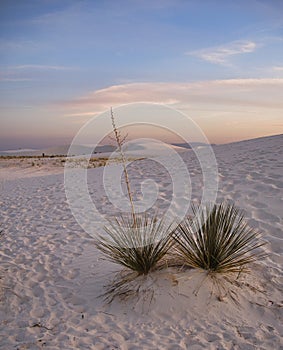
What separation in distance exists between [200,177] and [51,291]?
622 centimetres

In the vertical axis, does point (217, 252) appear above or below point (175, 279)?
above

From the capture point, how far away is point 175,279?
4.01 metres

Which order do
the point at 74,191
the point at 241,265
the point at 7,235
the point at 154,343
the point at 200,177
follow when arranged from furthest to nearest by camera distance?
the point at 74,191
the point at 200,177
the point at 7,235
the point at 241,265
the point at 154,343

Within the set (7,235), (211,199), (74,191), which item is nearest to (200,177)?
(211,199)

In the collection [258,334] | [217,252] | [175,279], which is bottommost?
[258,334]

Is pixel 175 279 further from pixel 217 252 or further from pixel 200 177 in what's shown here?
pixel 200 177

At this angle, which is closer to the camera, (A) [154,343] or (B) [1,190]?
(A) [154,343]

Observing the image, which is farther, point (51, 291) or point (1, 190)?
point (1, 190)

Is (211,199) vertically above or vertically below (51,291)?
above

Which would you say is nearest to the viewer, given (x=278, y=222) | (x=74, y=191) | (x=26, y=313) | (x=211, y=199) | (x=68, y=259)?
(x=26, y=313)

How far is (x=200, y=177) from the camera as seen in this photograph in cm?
977

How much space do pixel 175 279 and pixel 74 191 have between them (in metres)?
7.33

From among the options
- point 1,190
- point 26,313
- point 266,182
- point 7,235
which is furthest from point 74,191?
point 26,313

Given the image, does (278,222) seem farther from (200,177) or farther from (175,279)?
(200,177)
